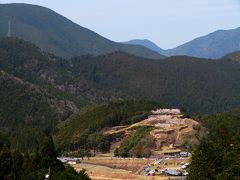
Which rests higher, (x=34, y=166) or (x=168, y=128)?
(x=168, y=128)

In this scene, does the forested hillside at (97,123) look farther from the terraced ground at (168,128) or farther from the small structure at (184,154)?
the small structure at (184,154)

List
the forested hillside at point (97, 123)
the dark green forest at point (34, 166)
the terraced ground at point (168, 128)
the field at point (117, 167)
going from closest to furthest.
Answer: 1. the dark green forest at point (34, 166)
2. the field at point (117, 167)
3. the terraced ground at point (168, 128)
4. the forested hillside at point (97, 123)

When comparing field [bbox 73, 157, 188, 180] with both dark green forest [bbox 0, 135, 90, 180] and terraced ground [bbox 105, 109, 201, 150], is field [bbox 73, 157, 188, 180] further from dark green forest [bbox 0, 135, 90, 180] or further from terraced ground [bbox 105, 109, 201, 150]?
dark green forest [bbox 0, 135, 90, 180]

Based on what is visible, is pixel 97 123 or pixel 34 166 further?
pixel 97 123

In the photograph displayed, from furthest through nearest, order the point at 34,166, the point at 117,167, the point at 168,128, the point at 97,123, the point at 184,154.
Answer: the point at 97,123 → the point at 168,128 → the point at 184,154 → the point at 117,167 → the point at 34,166

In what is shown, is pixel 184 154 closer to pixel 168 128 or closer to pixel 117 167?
pixel 117 167

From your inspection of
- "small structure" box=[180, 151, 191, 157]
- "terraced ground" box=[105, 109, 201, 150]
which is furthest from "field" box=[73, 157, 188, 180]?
"terraced ground" box=[105, 109, 201, 150]

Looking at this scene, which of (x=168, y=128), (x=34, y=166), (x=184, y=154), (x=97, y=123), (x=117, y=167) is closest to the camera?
(x=34, y=166)

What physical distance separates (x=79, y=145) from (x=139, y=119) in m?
20.3

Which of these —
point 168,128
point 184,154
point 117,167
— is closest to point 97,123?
point 168,128

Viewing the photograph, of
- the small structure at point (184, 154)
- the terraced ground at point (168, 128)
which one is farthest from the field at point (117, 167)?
the terraced ground at point (168, 128)

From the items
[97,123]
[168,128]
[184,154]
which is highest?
[97,123]

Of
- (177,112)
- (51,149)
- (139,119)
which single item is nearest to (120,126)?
(139,119)

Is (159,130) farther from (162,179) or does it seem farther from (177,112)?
(162,179)
